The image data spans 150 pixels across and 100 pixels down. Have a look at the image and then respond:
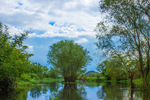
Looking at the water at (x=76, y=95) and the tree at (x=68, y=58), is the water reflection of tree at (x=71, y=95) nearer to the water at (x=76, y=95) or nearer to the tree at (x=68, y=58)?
the water at (x=76, y=95)

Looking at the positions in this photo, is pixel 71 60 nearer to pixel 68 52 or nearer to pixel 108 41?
pixel 68 52

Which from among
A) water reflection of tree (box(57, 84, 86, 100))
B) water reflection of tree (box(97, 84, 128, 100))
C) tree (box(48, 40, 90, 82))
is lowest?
water reflection of tree (box(97, 84, 128, 100))

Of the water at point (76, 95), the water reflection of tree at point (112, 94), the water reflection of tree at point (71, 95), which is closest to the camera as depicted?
the water reflection of tree at point (71, 95)

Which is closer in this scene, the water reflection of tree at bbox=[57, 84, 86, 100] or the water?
the water reflection of tree at bbox=[57, 84, 86, 100]

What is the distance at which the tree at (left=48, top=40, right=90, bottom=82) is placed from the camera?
54.8 metres

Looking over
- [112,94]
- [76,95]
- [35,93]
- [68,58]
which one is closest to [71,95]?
[76,95]

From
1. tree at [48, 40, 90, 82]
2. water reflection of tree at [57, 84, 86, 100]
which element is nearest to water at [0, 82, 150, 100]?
water reflection of tree at [57, 84, 86, 100]

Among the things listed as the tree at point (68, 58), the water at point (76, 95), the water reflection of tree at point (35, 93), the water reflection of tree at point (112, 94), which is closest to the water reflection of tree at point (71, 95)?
the water at point (76, 95)

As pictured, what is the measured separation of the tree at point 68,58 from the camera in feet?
180

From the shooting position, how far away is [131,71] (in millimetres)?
31984

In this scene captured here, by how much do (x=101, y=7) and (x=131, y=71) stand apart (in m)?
12.4

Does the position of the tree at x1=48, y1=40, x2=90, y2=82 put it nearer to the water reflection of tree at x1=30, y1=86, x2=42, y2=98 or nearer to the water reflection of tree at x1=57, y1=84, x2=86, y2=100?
the water reflection of tree at x1=30, y1=86, x2=42, y2=98

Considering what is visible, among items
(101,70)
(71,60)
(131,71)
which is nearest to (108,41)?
(131,71)

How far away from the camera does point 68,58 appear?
54.4 metres
